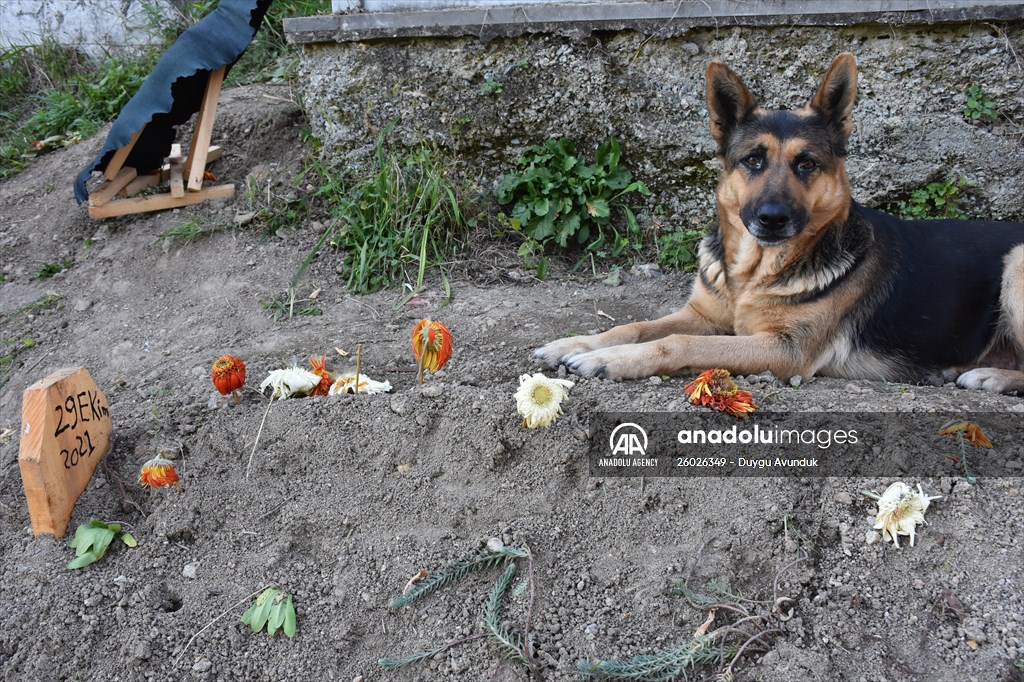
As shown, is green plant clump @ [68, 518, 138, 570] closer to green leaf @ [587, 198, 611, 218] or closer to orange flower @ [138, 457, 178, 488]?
orange flower @ [138, 457, 178, 488]

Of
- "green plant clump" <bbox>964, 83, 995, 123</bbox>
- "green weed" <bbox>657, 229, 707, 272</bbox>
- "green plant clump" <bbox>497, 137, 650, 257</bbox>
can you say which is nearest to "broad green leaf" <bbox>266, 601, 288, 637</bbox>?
"green plant clump" <bbox>497, 137, 650, 257</bbox>

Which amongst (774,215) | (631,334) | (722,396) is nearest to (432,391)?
(722,396)

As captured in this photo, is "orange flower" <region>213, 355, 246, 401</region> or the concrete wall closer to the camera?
"orange flower" <region>213, 355, 246, 401</region>

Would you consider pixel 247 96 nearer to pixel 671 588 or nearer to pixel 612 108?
pixel 612 108

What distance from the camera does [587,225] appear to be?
5008mm

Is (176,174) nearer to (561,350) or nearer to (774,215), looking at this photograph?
(561,350)

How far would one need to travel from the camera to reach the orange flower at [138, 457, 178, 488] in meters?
2.77

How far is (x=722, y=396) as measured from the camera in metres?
2.96

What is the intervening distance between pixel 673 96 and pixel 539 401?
290 centimetres

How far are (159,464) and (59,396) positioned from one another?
17.3 inches

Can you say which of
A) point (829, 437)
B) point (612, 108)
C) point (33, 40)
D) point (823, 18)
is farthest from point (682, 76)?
point (33, 40)

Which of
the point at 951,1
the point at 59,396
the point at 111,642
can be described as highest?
the point at 951,1

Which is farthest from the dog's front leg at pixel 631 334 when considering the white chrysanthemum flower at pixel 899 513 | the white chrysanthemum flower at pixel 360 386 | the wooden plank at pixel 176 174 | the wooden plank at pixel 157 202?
the wooden plank at pixel 176 174

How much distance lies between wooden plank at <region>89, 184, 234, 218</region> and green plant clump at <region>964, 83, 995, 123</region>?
4.88m
